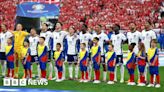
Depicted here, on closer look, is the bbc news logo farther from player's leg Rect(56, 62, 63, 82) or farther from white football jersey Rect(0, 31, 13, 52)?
white football jersey Rect(0, 31, 13, 52)

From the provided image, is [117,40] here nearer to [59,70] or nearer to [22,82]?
[59,70]

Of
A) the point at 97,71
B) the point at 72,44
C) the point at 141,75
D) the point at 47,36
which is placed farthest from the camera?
the point at 47,36

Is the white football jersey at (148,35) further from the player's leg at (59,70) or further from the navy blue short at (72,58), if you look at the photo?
the player's leg at (59,70)

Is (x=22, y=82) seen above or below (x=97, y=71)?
below

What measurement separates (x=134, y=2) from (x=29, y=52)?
16147 millimetres

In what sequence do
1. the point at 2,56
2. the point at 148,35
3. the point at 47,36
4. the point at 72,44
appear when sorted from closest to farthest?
the point at 72,44 → the point at 2,56 → the point at 47,36 → the point at 148,35

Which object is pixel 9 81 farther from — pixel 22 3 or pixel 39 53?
pixel 22 3

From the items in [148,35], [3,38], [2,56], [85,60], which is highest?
[148,35]

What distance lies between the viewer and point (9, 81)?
1445 cm

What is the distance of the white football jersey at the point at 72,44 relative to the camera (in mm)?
15391

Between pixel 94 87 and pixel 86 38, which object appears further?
pixel 86 38

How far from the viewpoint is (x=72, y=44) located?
15.4 meters

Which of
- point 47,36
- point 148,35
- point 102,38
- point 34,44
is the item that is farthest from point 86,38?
point 148,35

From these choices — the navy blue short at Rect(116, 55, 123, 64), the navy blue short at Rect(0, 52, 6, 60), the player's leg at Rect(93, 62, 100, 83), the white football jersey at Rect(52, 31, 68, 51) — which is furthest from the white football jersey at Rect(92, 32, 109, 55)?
the navy blue short at Rect(0, 52, 6, 60)
